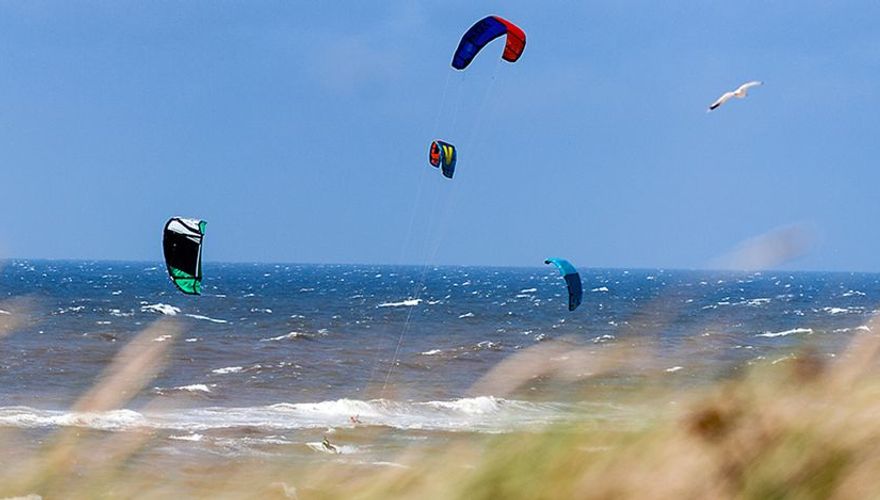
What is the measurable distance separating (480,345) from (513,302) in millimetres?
43455

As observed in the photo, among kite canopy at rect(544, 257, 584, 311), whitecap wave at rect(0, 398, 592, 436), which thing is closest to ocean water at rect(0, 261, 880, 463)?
whitecap wave at rect(0, 398, 592, 436)

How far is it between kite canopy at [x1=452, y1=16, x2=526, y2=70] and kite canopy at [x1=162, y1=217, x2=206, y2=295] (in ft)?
14.8

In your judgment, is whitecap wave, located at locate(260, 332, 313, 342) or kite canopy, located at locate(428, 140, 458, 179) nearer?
kite canopy, located at locate(428, 140, 458, 179)

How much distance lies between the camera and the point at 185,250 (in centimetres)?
1458

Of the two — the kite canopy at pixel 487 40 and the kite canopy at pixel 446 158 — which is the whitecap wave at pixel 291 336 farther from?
the kite canopy at pixel 487 40

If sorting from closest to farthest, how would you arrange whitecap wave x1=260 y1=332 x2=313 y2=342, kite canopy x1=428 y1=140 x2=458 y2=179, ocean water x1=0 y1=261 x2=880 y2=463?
ocean water x1=0 y1=261 x2=880 y2=463 < kite canopy x1=428 y1=140 x2=458 y2=179 < whitecap wave x1=260 y1=332 x2=313 y2=342

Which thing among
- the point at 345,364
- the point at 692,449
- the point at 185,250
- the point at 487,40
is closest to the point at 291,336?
the point at 345,364

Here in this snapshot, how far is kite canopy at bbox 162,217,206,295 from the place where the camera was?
14.2m

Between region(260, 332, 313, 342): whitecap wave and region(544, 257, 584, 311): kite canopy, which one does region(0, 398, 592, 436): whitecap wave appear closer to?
region(544, 257, 584, 311): kite canopy

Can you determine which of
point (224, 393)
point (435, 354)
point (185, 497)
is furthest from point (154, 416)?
point (185, 497)

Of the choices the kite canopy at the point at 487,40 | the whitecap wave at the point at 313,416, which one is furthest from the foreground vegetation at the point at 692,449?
the whitecap wave at the point at 313,416

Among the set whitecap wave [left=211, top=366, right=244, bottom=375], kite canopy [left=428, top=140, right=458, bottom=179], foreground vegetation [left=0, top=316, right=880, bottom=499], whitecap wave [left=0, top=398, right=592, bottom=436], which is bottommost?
whitecap wave [left=211, top=366, right=244, bottom=375]

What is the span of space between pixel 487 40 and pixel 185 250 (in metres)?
5.07

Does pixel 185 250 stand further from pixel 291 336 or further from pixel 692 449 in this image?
pixel 291 336
